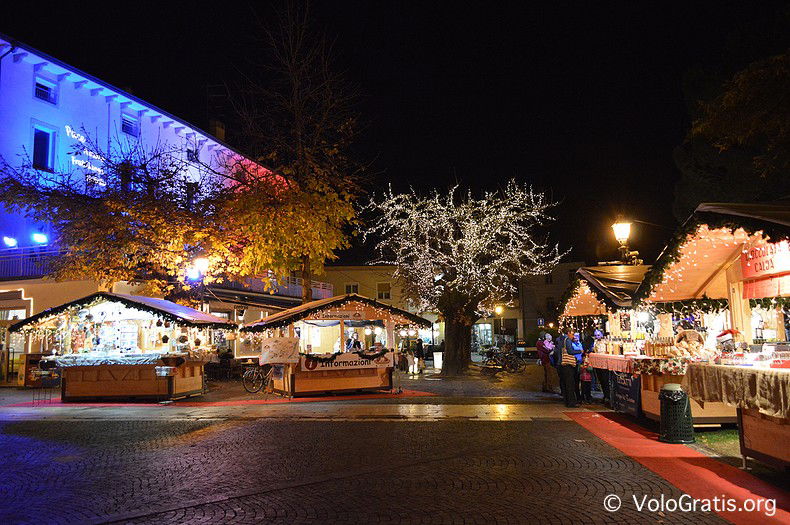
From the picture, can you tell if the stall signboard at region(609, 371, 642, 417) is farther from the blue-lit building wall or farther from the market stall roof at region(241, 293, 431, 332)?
the blue-lit building wall

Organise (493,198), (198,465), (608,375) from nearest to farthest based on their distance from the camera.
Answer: (198,465), (608,375), (493,198)

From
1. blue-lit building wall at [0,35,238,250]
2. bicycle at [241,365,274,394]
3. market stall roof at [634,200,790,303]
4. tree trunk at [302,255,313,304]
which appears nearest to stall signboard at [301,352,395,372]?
bicycle at [241,365,274,394]

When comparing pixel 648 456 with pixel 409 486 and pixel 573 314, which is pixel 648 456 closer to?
pixel 409 486

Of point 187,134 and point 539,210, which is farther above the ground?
point 187,134

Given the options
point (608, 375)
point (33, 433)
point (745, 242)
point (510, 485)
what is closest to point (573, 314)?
point (608, 375)

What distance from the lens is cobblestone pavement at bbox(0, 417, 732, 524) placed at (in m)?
6.04

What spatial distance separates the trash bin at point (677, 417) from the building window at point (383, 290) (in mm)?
44616

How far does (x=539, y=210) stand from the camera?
998 inches

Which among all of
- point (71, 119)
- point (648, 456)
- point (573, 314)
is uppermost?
point (71, 119)

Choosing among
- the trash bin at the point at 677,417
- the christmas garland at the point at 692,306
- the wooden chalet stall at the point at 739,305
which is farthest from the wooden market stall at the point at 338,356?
the trash bin at the point at 677,417

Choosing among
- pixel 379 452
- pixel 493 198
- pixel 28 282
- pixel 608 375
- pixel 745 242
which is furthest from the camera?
pixel 493 198

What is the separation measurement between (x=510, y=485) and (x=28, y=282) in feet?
77.8

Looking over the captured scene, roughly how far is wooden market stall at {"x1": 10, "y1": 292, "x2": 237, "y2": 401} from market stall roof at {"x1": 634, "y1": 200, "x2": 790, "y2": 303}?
12.6 metres

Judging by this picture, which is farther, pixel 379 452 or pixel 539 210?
pixel 539 210
